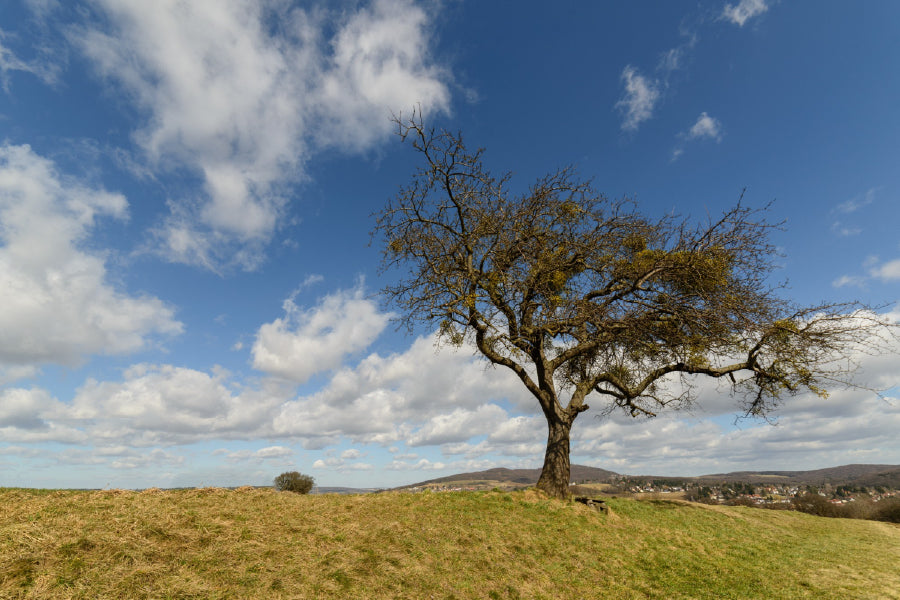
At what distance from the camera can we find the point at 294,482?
662 inches

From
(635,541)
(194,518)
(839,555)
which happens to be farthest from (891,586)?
(194,518)

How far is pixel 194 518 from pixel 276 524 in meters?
1.32

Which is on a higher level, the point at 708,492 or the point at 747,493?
the point at 708,492

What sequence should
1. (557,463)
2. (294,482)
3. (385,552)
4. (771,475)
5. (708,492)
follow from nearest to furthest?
(385,552)
(557,463)
(294,482)
(708,492)
(771,475)

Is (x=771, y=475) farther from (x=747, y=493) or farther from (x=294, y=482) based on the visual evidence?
(x=294, y=482)

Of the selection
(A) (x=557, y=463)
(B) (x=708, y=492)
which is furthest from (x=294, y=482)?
(B) (x=708, y=492)

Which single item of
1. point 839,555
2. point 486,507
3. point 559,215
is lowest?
point 839,555

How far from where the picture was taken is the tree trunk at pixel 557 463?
14.1 metres

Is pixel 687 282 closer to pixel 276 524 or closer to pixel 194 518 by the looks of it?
pixel 276 524

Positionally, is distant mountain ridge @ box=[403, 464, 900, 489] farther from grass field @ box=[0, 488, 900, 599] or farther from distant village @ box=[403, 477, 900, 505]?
grass field @ box=[0, 488, 900, 599]

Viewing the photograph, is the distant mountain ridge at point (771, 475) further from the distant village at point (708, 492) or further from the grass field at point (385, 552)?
the grass field at point (385, 552)

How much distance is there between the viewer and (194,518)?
684 centimetres

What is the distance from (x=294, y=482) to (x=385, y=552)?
1146 centimetres

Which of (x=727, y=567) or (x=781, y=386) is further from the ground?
(x=781, y=386)
